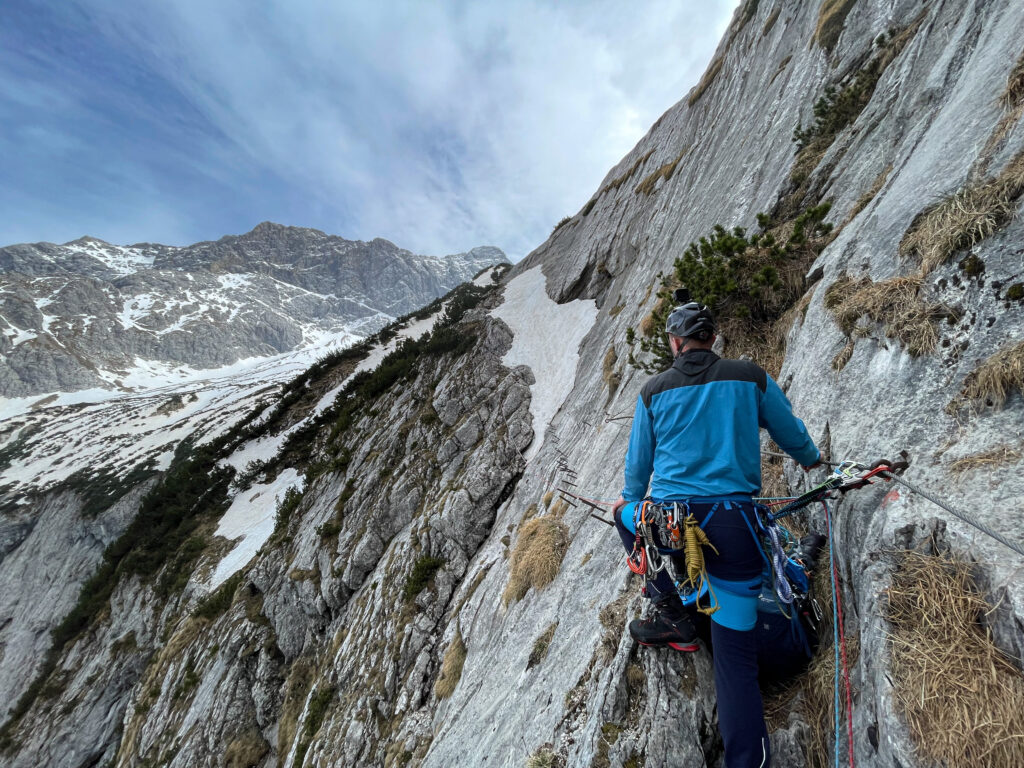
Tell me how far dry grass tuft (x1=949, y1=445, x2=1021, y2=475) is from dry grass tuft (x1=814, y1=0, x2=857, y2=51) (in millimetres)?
15799

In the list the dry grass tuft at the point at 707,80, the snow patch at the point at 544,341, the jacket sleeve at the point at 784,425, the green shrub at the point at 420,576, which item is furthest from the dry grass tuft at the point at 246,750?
the dry grass tuft at the point at 707,80

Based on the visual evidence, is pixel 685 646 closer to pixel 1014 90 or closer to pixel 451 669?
pixel 1014 90

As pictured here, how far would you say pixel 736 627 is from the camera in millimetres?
2947

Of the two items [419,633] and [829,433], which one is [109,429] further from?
[829,433]

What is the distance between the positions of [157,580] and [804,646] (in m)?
37.9

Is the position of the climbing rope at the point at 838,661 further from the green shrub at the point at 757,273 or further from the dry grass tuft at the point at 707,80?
the dry grass tuft at the point at 707,80

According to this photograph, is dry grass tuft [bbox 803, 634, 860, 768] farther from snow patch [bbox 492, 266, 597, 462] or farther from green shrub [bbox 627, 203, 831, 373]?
snow patch [bbox 492, 266, 597, 462]

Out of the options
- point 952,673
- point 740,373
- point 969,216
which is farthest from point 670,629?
point 969,216

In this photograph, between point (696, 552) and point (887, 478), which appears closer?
point (887, 478)

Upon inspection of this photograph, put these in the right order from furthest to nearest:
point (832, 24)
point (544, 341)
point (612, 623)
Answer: point (544, 341) → point (832, 24) → point (612, 623)

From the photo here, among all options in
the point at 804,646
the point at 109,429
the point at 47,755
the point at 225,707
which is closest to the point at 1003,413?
the point at 804,646

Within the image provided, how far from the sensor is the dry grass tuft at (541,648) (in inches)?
229

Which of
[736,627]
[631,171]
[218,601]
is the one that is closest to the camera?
[736,627]

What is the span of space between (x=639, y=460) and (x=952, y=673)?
218 cm
